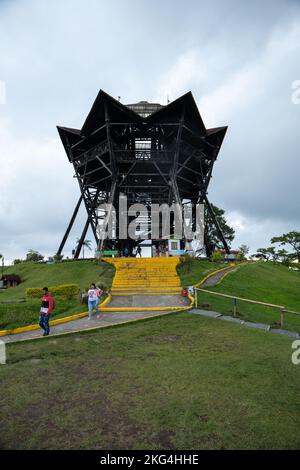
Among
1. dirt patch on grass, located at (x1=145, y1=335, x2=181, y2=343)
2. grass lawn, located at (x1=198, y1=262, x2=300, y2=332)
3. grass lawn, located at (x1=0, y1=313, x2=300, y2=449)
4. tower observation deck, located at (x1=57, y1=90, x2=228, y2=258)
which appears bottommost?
grass lawn, located at (x1=198, y1=262, x2=300, y2=332)

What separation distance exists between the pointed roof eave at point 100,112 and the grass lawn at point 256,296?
78.7 ft

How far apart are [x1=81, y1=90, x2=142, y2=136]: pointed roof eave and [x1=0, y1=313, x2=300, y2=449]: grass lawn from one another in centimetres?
3254

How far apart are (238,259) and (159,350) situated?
31362mm

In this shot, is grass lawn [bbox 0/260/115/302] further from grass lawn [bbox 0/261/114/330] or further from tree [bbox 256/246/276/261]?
tree [bbox 256/246/276/261]

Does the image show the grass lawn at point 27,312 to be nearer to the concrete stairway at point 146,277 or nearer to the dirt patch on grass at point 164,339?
the concrete stairway at point 146,277

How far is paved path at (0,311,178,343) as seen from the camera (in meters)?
10.2

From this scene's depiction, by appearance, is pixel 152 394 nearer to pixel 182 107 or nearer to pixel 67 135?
pixel 182 107

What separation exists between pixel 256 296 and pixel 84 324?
12028mm

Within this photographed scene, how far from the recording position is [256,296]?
18.5m

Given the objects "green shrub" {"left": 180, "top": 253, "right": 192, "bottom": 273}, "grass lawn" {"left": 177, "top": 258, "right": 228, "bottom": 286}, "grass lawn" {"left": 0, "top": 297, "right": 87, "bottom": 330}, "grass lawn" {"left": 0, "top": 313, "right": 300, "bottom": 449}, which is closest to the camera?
"grass lawn" {"left": 0, "top": 313, "right": 300, "bottom": 449}

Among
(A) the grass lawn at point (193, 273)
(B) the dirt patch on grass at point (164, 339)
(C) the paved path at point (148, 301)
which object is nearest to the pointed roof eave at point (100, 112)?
(A) the grass lawn at point (193, 273)

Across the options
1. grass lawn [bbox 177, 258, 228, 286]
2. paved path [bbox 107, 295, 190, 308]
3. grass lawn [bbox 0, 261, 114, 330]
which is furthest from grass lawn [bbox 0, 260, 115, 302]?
grass lawn [bbox 177, 258, 228, 286]

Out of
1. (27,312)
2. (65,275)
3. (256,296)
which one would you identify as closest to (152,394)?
(27,312)

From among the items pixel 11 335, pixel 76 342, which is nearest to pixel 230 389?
pixel 76 342
